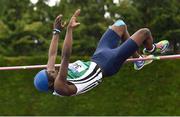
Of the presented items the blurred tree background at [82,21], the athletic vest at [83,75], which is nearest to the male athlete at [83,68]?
the athletic vest at [83,75]

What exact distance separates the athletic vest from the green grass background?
16.7 feet

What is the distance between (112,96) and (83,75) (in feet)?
17.1

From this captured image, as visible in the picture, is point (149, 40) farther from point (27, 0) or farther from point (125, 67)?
point (27, 0)

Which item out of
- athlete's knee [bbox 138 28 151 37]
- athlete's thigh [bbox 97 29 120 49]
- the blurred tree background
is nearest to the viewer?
athlete's knee [bbox 138 28 151 37]

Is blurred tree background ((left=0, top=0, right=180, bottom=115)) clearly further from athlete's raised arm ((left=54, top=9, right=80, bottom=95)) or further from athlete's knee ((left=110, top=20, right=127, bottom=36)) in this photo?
athlete's raised arm ((left=54, top=9, right=80, bottom=95))

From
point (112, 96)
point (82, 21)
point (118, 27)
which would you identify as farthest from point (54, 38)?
point (82, 21)

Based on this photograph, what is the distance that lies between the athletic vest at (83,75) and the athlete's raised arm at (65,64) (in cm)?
8

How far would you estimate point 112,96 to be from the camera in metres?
9.98

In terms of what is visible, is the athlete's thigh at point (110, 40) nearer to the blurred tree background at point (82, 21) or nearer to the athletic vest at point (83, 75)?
the athletic vest at point (83, 75)

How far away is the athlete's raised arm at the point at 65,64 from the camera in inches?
175

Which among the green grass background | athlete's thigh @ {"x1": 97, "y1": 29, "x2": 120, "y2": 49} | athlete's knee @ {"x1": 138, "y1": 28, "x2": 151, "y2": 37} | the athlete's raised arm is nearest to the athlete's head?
the athlete's raised arm

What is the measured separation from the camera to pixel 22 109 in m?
10.1

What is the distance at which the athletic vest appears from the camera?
15.8ft

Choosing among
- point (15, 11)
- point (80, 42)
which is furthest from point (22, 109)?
point (15, 11)
